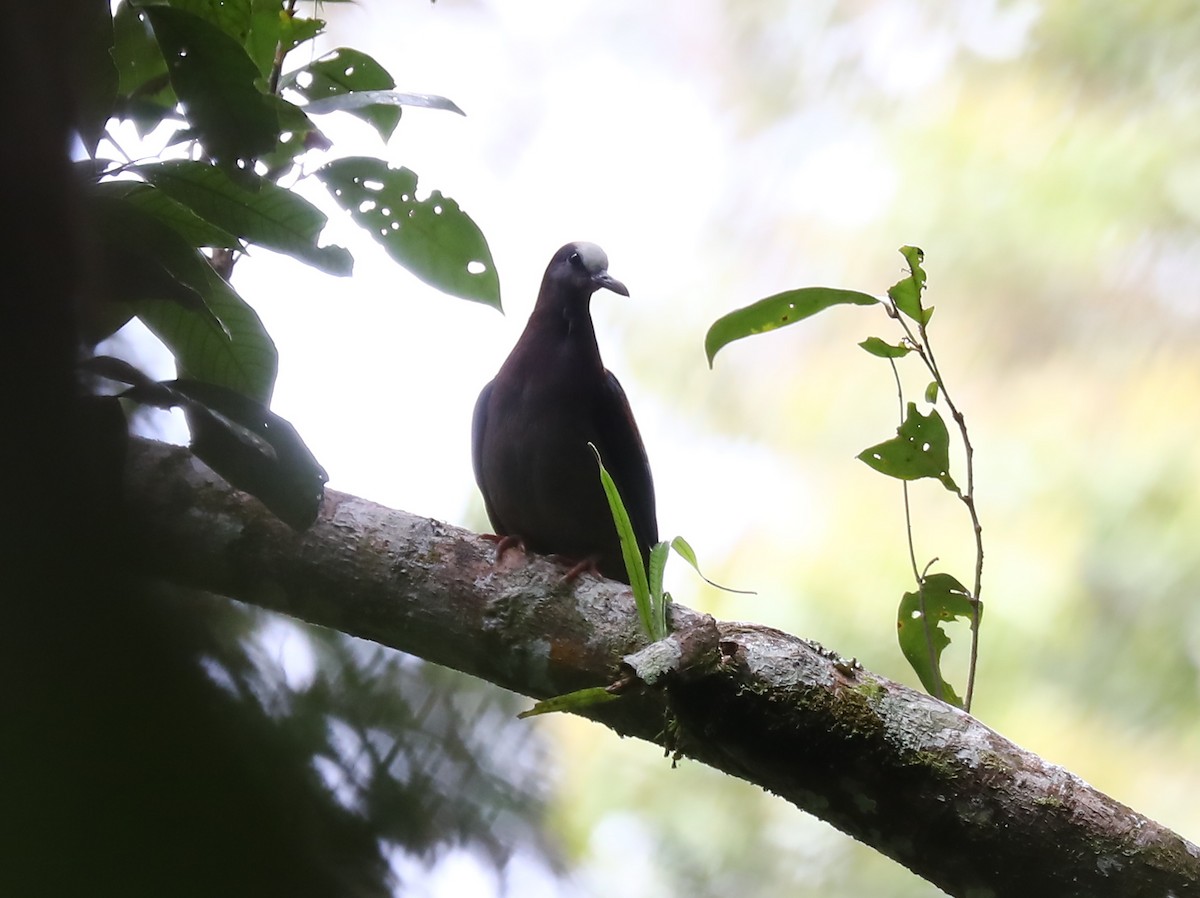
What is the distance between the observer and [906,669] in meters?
2.22

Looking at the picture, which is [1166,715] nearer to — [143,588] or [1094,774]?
[1094,774]

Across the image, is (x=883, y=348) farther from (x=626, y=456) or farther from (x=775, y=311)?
(x=626, y=456)

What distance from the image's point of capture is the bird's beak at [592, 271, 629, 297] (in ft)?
5.90

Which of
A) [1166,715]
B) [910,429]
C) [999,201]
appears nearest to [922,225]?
[999,201]

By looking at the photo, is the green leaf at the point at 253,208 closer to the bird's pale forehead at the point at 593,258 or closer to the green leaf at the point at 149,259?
the green leaf at the point at 149,259

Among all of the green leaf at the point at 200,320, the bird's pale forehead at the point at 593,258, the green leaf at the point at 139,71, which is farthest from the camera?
the bird's pale forehead at the point at 593,258

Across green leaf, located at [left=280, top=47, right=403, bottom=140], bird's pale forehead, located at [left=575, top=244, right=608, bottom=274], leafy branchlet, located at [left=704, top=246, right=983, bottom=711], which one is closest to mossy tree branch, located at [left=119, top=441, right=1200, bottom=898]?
leafy branchlet, located at [left=704, top=246, right=983, bottom=711]

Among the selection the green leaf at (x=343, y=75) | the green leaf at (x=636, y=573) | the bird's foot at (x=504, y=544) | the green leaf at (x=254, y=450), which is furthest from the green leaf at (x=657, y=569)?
the green leaf at (x=343, y=75)

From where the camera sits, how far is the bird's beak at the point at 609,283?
5.90 ft

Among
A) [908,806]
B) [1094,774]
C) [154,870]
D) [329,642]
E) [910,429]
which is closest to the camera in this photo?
[154,870]

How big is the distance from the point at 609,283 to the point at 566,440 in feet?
1.02

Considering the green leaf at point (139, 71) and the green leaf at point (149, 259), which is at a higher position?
the green leaf at point (139, 71)

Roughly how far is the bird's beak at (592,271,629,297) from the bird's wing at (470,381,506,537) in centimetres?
28

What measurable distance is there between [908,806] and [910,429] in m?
0.46
